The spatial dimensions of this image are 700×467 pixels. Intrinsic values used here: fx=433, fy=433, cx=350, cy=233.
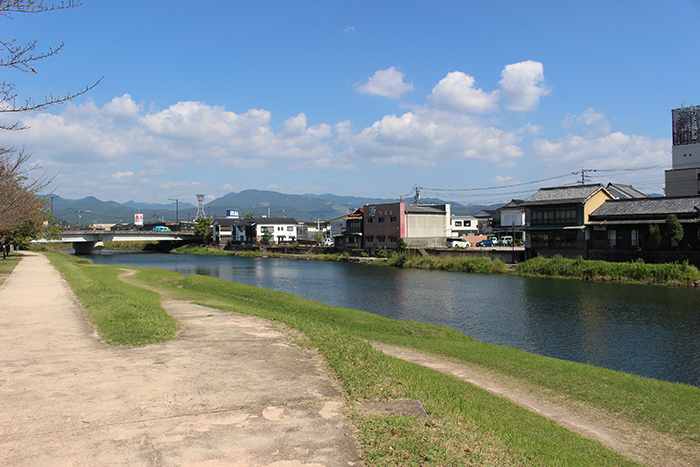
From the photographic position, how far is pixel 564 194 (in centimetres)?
4472

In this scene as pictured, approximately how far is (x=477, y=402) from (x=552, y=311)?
60.8 feet

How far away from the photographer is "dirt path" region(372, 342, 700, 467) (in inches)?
278

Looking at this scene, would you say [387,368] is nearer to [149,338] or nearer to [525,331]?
[149,338]

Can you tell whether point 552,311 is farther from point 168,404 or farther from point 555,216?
point 555,216

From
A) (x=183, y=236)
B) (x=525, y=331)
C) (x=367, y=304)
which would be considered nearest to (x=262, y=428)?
(x=525, y=331)

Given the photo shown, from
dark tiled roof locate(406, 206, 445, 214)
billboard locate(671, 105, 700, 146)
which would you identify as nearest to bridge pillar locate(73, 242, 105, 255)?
dark tiled roof locate(406, 206, 445, 214)

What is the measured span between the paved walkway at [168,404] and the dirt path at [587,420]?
13.9ft

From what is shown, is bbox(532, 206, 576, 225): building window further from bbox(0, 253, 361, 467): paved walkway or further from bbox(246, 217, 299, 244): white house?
bbox(246, 217, 299, 244): white house

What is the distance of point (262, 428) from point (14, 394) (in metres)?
3.95

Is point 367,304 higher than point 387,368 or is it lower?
lower

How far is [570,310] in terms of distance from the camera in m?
24.5

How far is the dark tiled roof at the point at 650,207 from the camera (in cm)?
3697

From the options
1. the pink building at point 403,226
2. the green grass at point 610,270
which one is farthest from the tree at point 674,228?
the pink building at point 403,226

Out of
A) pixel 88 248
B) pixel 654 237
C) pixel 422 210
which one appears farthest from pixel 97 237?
pixel 654 237
